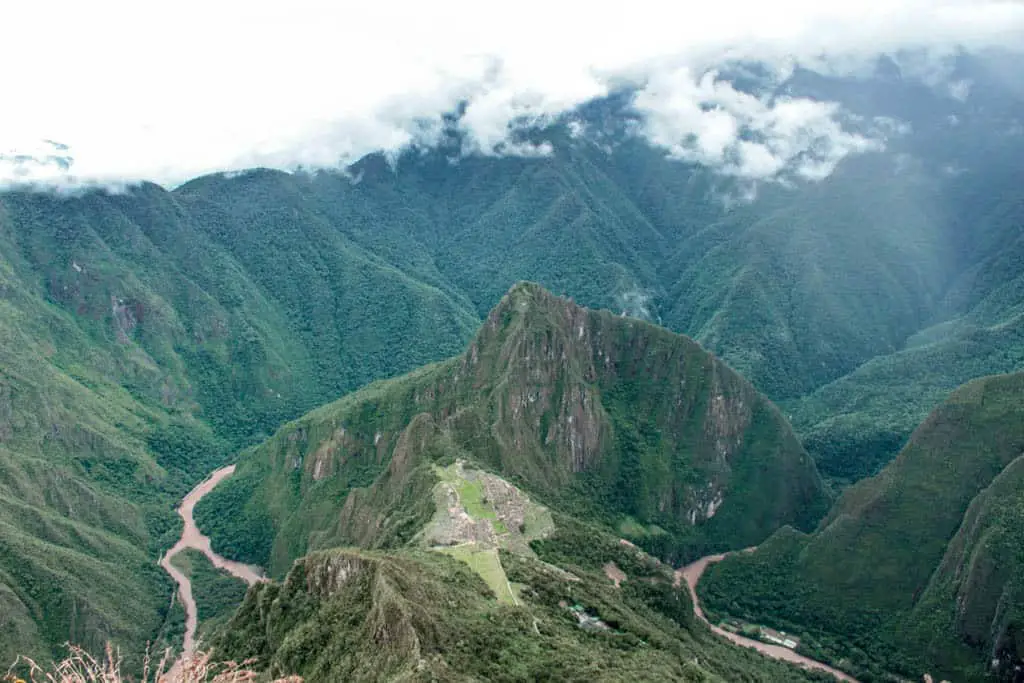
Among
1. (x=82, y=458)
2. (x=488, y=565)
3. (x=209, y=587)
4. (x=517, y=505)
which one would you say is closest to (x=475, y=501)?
(x=517, y=505)

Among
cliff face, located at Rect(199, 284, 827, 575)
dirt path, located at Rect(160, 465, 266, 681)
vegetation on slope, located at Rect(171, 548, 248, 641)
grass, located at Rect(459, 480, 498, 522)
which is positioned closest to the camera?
grass, located at Rect(459, 480, 498, 522)

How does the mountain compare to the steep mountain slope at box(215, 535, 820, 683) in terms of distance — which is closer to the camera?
the steep mountain slope at box(215, 535, 820, 683)

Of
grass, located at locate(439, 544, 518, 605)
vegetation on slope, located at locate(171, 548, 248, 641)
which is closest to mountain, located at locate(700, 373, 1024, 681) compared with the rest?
grass, located at locate(439, 544, 518, 605)

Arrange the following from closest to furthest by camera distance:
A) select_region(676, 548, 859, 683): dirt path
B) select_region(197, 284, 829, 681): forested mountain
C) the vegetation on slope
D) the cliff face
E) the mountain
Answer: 1. select_region(197, 284, 829, 681): forested mountain
2. the mountain
3. select_region(676, 548, 859, 683): dirt path
4. the vegetation on slope
5. the cliff face

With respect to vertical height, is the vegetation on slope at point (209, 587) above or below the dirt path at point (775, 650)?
below

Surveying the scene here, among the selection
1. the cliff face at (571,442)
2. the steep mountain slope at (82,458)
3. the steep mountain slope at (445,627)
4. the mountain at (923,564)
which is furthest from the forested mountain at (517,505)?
the steep mountain slope at (82,458)

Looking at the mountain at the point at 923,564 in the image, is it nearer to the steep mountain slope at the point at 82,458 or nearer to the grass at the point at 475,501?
the grass at the point at 475,501

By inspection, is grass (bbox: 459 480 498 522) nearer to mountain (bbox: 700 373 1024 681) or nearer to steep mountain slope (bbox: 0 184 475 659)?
mountain (bbox: 700 373 1024 681)
